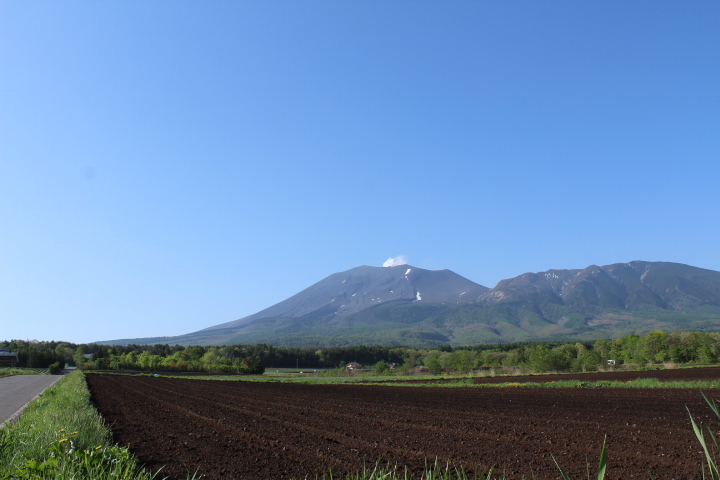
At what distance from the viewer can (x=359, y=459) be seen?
944 cm

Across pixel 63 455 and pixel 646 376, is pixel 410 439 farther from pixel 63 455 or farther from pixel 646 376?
pixel 646 376

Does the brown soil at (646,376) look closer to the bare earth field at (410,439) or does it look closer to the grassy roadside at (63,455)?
the bare earth field at (410,439)

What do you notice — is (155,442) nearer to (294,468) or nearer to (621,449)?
(294,468)

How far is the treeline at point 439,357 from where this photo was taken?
244 ft

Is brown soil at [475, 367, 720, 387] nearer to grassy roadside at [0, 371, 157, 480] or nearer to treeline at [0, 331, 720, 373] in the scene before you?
treeline at [0, 331, 720, 373]

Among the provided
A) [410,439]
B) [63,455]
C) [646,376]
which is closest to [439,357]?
[646,376]

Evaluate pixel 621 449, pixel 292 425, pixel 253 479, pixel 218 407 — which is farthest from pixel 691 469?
pixel 218 407

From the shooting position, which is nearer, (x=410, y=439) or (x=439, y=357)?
(x=410, y=439)

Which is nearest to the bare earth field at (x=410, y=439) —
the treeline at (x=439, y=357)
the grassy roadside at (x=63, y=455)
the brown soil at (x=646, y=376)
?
the grassy roadside at (x=63, y=455)

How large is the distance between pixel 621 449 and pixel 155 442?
→ 998 centimetres

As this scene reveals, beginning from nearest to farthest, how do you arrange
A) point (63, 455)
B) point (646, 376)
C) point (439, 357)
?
1. point (63, 455)
2. point (646, 376)
3. point (439, 357)

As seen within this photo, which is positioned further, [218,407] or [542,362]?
[542,362]

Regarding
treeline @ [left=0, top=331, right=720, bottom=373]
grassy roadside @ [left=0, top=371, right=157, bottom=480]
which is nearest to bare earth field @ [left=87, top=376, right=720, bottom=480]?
grassy roadside @ [left=0, top=371, right=157, bottom=480]

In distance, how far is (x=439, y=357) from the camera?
115m
